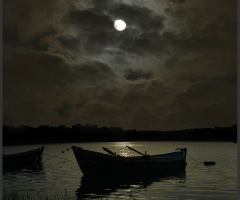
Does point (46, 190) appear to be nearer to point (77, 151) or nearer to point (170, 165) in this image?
point (77, 151)

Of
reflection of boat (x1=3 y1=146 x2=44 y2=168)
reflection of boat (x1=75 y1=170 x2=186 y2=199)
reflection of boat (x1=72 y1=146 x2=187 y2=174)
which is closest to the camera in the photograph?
reflection of boat (x1=75 y1=170 x2=186 y2=199)

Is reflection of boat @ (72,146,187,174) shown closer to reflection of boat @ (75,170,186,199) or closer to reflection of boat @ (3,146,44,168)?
reflection of boat @ (75,170,186,199)

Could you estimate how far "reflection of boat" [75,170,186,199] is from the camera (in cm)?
2317

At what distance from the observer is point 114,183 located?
91.1 feet

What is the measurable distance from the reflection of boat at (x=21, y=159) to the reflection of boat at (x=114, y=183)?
1704 cm

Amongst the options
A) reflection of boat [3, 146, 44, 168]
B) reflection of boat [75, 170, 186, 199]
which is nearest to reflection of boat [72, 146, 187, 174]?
reflection of boat [75, 170, 186, 199]

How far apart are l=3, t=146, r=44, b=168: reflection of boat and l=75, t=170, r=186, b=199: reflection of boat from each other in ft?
55.9

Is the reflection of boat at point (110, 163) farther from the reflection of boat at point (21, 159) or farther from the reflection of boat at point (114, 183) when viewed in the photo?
the reflection of boat at point (21, 159)

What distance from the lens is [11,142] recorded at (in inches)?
6063

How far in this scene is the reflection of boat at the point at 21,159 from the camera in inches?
1709

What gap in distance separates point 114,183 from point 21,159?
2188 cm

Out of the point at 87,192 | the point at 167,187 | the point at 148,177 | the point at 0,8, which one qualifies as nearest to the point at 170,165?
the point at 148,177

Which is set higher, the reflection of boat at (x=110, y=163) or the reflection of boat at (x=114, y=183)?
the reflection of boat at (x=110, y=163)

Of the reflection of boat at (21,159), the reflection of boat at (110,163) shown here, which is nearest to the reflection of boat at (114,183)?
the reflection of boat at (110,163)
